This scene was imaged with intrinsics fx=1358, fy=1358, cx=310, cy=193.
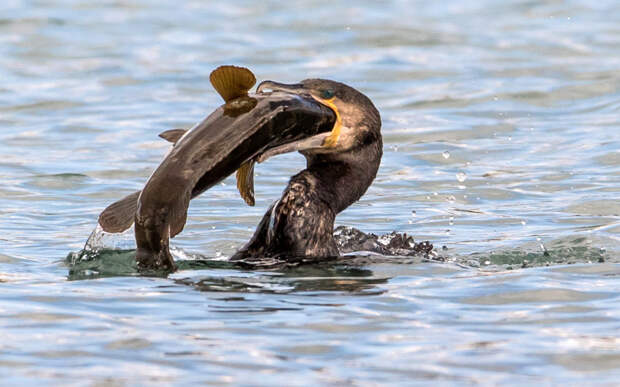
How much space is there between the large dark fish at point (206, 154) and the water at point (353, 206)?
31 centimetres

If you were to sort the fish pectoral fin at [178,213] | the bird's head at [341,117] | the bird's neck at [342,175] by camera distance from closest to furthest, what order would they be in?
the fish pectoral fin at [178,213] → the bird's head at [341,117] → the bird's neck at [342,175]

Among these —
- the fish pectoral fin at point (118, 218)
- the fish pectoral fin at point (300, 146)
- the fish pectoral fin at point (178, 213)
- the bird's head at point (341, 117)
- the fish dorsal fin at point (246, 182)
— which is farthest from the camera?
the bird's head at point (341, 117)

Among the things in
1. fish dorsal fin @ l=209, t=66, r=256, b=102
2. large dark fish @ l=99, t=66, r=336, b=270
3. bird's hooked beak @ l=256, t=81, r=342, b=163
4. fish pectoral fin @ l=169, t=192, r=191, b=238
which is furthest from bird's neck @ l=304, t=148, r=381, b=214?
fish pectoral fin @ l=169, t=192, r=191, b=238

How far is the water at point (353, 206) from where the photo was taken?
570cm

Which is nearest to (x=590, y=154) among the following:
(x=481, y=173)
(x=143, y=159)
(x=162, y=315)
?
(x=481, y=173)

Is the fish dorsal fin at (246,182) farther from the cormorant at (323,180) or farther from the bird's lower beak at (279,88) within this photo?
the bird's lower beak at (279,88)

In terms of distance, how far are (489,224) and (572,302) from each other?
353 cm

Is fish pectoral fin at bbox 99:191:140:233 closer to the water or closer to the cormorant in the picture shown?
the water

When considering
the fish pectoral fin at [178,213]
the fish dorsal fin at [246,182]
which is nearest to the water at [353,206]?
the fish pectoral fin at [178,213]

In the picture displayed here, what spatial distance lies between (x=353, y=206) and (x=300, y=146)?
374 centimetres

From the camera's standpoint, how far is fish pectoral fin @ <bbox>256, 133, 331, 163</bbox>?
7.32 m

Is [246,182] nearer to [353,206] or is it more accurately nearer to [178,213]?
[178,213]

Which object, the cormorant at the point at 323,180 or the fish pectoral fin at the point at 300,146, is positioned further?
the cormorant at the point at 323,180

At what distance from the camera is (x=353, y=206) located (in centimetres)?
1121
